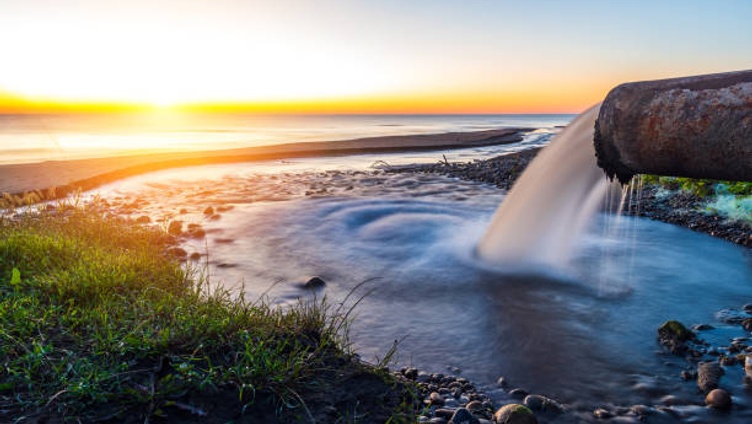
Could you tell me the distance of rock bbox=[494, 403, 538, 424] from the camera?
3.57 metres

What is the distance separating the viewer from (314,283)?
7254mm

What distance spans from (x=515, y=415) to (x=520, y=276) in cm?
420

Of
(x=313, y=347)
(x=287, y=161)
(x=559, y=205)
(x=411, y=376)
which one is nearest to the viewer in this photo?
(x=313, y=347)

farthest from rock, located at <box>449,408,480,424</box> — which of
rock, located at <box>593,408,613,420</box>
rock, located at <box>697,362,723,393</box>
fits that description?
rock, located at <box>697,362,723,393</box>

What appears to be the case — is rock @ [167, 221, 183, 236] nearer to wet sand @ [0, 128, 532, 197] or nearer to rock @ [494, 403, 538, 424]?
wet sand @ [0, 128, 532, 197]

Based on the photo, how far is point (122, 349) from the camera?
11.5 ft

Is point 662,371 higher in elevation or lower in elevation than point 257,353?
lower

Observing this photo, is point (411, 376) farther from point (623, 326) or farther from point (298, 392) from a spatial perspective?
point (623, 326)

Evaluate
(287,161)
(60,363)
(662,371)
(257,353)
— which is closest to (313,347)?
(257,353)

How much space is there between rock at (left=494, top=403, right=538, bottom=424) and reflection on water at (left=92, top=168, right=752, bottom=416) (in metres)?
0.70

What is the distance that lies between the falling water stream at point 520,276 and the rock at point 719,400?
0.10m

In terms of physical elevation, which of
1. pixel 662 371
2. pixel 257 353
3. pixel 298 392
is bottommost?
pixel 662 371

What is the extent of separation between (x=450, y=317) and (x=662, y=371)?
7.54 ft

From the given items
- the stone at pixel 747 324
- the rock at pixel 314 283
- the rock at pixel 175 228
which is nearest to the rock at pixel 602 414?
the stone at pixel 747 324
